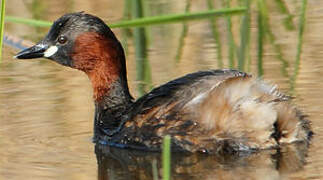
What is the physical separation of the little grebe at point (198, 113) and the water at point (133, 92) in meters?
0.12

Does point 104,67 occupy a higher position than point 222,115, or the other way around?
point 104,67

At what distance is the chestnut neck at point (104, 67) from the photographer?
8.07 m

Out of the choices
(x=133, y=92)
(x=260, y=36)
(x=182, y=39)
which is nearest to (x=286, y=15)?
(x=182, y=39)

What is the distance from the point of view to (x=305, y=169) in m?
6.62

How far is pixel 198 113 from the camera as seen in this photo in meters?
7.32

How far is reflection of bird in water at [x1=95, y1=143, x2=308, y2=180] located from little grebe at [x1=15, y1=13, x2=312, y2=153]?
4.0 inches

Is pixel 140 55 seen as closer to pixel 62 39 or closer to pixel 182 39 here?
pixel 182 39

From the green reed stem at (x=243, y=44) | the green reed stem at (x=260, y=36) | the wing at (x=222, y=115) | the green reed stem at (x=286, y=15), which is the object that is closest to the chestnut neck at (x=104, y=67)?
the wing at (x=222, y=115)

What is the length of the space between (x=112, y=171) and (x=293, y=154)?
1198mm

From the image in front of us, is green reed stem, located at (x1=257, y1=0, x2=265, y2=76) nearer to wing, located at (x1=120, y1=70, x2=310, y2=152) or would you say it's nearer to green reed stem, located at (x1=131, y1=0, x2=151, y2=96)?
green reed stem, located at (x1=131, y1=0, x2=151, y2=96)

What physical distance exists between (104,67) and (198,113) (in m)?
1.10

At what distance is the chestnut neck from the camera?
8070 mm

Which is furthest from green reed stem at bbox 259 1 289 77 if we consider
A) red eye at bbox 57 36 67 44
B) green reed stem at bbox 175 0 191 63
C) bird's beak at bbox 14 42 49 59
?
bird's beak at bbox 14 42 49 59

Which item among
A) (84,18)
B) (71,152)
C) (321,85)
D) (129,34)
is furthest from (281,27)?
(71,152)
